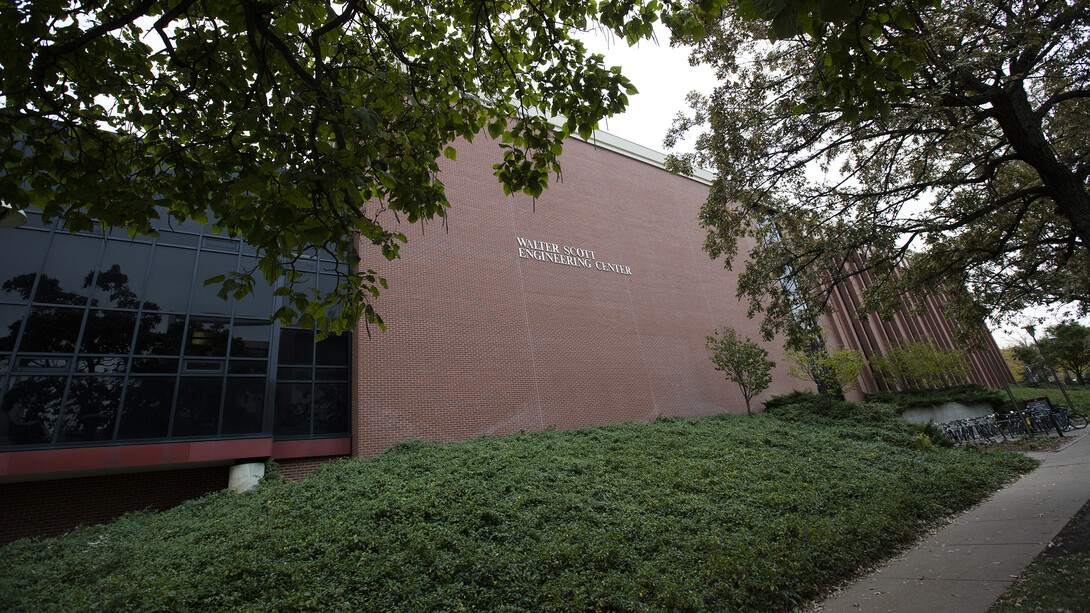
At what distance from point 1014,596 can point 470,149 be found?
68.0 feet

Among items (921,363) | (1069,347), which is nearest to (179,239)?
(921,363)

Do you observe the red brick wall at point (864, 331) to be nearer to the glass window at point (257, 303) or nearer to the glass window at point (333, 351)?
the glass window at point (333, 351)

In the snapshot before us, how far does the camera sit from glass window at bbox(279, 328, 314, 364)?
14.6 meters

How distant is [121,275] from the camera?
41.8 feet

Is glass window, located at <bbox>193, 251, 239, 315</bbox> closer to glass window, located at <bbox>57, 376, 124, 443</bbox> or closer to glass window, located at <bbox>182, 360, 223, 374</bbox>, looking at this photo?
glass window, located at <bbox>182, 360, 223, 374</bbox>

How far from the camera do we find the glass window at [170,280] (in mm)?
12977

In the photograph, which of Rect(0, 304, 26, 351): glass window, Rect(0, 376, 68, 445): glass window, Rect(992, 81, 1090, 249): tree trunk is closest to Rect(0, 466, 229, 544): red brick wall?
Rect(0, 376, 68, 445): glass window

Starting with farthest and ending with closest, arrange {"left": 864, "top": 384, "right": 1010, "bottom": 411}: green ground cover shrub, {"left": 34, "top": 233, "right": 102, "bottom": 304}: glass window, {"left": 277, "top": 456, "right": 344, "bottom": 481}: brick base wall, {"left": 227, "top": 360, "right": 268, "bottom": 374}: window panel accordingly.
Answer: {"left": 864, "top": 384, "right": 1010, "bottom": 411}: green ground cover shrub → {"left": 277, "top": 456, "right": 344, "bottom": 481}: brick base wall → {"left": 227, "top": 360, "right": 268, "bottom": 374}: window panel → {"left": 34, "top": 233, "right": 102, "bottom": 304}: glass window

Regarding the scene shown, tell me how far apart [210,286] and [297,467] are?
5516 mm

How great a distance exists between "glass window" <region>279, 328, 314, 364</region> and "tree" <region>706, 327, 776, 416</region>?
17.0 m

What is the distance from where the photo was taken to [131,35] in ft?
18.9

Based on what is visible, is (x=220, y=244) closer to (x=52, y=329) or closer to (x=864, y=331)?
(x=52, y=329)

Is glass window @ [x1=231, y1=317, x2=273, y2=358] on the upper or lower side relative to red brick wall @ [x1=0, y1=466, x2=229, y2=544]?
upper

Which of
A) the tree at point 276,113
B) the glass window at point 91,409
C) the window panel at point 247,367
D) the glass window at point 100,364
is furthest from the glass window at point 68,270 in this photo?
the tree at point 276,113
